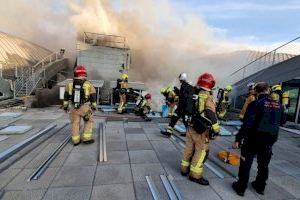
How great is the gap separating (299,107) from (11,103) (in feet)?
41.9

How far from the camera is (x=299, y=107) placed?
956cm

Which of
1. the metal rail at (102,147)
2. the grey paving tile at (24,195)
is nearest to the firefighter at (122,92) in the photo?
the metal rail at (102,147)

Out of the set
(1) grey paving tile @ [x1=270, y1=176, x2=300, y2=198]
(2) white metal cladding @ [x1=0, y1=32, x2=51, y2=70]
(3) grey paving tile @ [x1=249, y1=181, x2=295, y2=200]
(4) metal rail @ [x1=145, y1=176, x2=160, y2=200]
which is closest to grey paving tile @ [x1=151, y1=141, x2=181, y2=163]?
(4) metal rail @ [x1=145, y1=176, x2=160, y2=200]

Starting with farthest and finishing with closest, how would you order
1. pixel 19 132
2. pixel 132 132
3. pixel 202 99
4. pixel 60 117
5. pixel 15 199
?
1. pixel 60 117
2. pixel 132 132
3. pixel 19 132
4. pixel 202 99
5. pixel 15 199

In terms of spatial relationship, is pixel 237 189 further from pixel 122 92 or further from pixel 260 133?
pixel 122 92

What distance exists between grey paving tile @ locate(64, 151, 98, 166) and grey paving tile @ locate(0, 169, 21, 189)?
805 millimetres

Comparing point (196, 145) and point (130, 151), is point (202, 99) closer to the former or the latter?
point (196, 145)

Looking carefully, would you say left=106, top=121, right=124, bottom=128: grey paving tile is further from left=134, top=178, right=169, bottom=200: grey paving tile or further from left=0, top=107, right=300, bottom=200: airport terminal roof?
left=134, top=178, right=169, bottom=200: grey paving tile

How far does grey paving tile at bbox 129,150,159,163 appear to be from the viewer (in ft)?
15.2

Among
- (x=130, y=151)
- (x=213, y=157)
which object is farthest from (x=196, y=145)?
(x=130, y=151)

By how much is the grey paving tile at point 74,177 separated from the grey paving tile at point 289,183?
298 centimetres

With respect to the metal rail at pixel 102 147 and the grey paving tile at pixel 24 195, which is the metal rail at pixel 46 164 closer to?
the grey paving tile at pixel 24 195

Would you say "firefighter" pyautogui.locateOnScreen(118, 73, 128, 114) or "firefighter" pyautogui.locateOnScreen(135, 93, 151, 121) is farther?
"firefighter" pyautogui.locateOnScreen(118, 73, 128, 114)

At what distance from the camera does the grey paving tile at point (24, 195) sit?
3.12 meters
